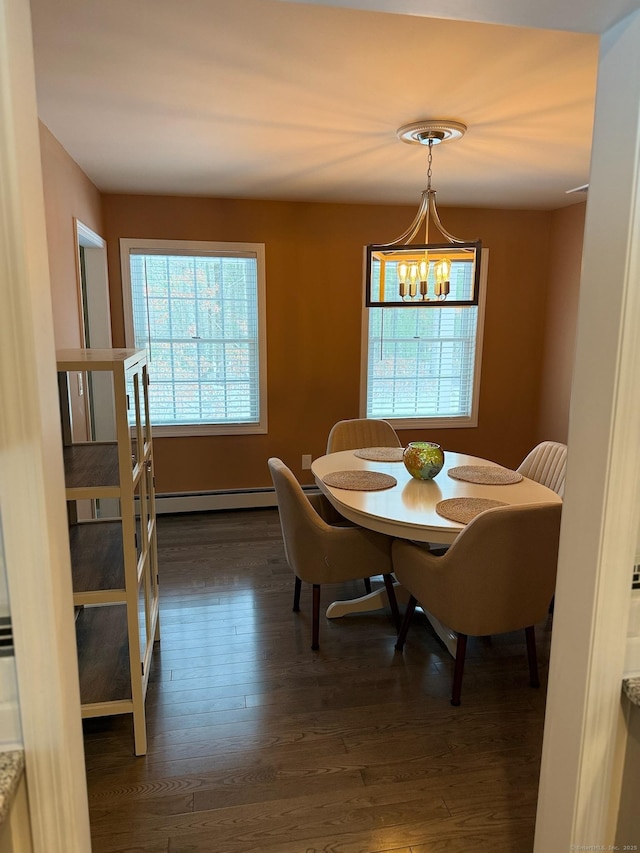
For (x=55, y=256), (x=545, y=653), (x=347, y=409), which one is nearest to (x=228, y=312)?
(x=347, y=409)

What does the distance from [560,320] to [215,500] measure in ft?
10.8

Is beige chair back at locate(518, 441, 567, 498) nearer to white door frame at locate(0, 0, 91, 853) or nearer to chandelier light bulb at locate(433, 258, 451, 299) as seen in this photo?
chandelier light bulb at locate(433, 258, 451, 299)

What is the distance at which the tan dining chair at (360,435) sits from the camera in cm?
371

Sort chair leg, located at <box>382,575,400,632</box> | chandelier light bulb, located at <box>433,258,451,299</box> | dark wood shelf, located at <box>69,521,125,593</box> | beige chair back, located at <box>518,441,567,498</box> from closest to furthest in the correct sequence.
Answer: dark wood shelf, located at <box>69,521,125,593</box> < chandelier light bulb, located at <box>433,258,451,299</box> < chair leg, located at <box>382,575,400,632</box> < beige chair back, located at <box>518,441,567,498</box>

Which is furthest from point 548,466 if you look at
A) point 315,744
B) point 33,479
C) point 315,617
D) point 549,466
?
point 33,479

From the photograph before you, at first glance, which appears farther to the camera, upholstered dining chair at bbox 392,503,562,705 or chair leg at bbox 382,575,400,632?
chair leg at bbox 382,575,400,632

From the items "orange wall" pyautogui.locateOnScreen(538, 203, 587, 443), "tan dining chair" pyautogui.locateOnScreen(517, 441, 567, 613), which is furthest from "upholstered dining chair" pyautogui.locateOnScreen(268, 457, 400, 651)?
"orange wall" pyautogui.locateOnScreen(538, 203, 587, 443)

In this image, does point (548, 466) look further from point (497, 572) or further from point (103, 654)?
point (103, 654)

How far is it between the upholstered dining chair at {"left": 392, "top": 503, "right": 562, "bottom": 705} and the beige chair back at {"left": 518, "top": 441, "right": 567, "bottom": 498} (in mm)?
839

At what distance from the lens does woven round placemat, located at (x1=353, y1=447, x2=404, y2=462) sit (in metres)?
3.28

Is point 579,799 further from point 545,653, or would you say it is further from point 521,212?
point 521,212

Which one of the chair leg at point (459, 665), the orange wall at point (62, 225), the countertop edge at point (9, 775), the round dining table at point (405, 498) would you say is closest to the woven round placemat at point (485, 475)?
the round dining table at point (405, 498)

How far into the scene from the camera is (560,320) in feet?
15.1

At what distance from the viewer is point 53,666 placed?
3.14 feet
